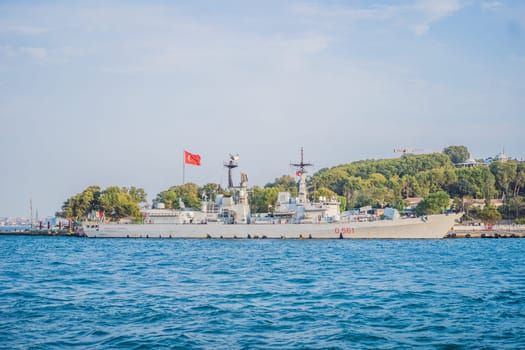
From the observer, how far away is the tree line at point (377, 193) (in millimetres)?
110062

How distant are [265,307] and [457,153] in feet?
574

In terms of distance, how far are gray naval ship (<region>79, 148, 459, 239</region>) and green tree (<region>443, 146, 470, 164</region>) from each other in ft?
363

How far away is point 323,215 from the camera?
7969 centimetres

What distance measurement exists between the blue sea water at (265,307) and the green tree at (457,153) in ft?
513

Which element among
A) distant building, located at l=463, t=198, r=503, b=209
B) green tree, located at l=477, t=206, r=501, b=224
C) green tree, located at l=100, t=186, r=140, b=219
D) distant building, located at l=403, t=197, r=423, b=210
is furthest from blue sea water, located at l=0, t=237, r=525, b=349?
distant building, located at l=403, t=197, r=423, b=210

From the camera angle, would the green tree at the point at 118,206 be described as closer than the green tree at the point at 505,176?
Yes

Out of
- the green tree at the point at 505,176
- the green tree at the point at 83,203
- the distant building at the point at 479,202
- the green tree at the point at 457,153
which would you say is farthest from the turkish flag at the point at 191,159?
the green tree at the point at 457,153

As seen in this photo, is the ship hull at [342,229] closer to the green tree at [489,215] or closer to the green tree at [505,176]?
the green tree at [489,215]

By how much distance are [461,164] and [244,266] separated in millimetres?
146969

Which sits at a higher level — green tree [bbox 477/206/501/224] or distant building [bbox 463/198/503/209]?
distant building [bbox 463/198/503/209]

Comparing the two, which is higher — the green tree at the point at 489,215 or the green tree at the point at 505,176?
the green tree at the point at 505,176

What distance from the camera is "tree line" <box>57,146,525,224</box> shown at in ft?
361

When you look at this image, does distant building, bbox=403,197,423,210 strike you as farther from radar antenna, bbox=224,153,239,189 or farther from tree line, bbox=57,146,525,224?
radar antenna, bbox=224,153,239,189

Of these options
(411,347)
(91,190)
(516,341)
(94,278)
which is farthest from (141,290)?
(91,190)
